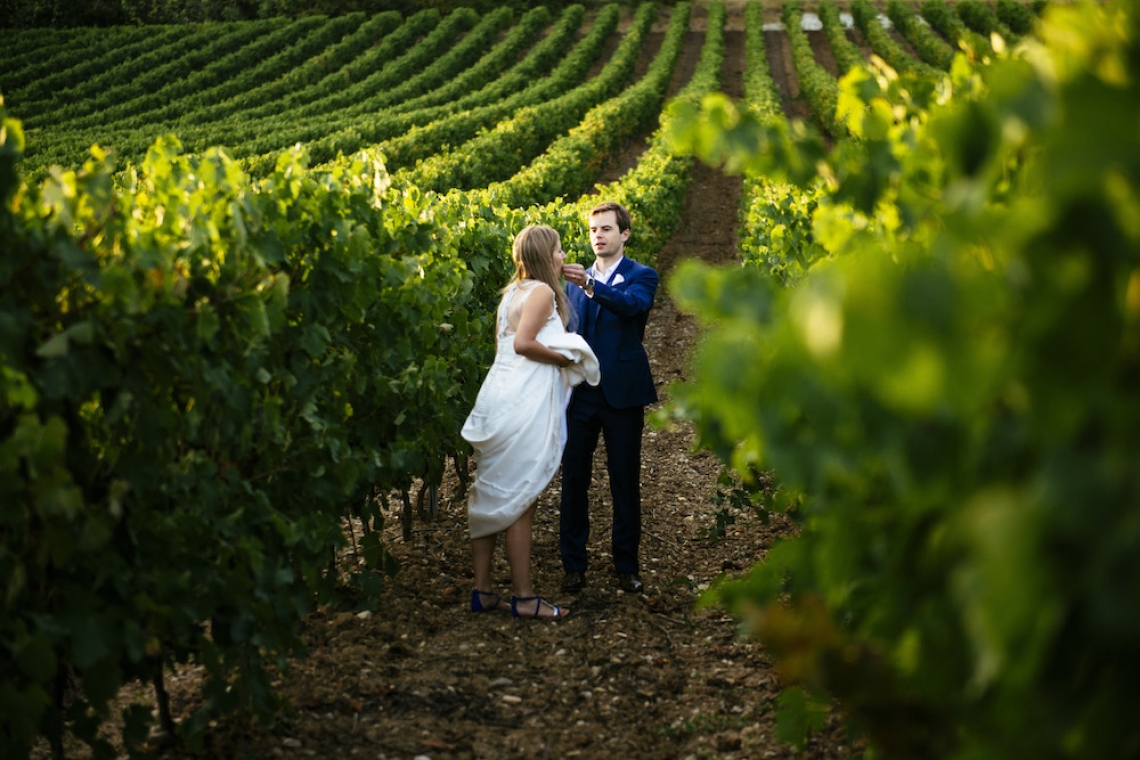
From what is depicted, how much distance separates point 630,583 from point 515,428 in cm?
119

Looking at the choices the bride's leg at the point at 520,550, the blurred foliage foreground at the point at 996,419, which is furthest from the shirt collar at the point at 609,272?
the blurred foliage foreground at the point at 996,419

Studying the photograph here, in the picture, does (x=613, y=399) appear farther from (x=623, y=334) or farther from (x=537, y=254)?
(x=537, y=254)

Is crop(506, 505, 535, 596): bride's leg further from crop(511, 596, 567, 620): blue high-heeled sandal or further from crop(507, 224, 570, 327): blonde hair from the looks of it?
crop(507, 224, 570, 327): blonde hair

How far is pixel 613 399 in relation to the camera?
15.9ft

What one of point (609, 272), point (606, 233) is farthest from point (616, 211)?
point (609, 272)

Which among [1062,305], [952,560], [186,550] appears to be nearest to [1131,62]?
[1062,305]

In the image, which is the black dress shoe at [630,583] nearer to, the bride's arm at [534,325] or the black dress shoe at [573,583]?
the black dress shoe at [573,583]

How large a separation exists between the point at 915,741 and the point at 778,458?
0.68 metres

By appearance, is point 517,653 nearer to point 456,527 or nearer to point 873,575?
point 456,527

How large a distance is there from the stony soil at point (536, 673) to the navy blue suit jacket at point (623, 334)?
47 cm

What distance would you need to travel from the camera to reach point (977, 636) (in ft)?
3.98

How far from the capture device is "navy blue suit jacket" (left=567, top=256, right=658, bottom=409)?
483cm

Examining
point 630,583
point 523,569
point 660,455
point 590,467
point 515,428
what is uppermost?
point 515,428

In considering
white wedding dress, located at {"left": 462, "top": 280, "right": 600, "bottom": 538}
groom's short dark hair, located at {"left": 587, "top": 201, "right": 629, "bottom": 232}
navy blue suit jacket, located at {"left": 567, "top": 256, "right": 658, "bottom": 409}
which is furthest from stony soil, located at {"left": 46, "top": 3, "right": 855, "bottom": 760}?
groom's short dark hair, located at {"left": 587, "top": 201, "right": 629, "bottom": 232}
